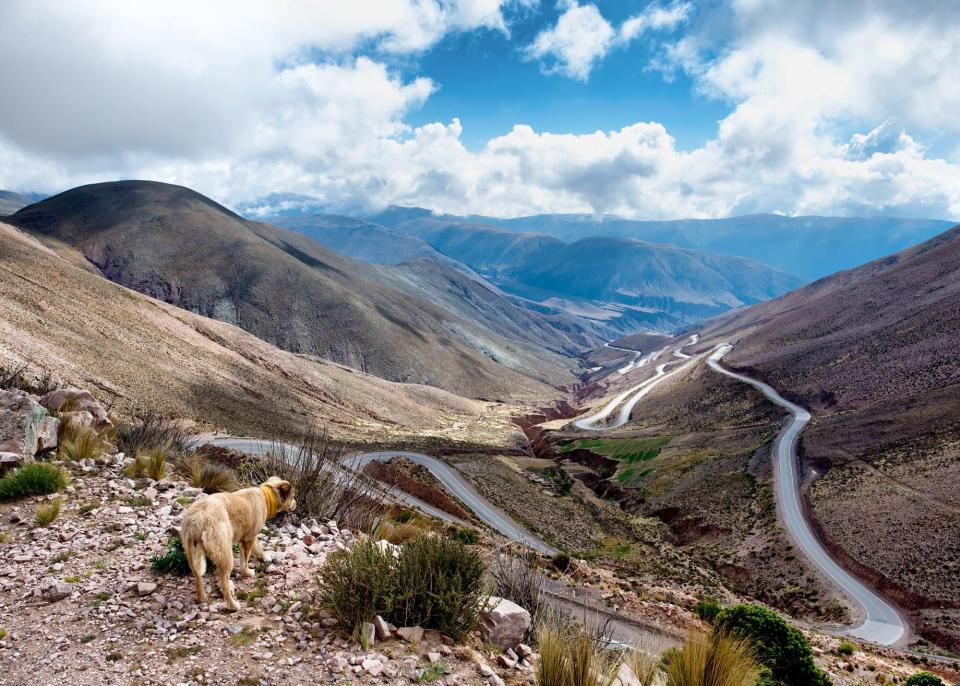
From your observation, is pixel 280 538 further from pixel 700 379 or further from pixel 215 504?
pixel 700 379

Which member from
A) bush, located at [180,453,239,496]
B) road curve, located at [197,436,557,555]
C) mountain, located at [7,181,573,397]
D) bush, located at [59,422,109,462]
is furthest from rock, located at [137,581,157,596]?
mountain, located at [7,181,573,397]

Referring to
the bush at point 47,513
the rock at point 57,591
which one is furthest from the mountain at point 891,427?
the bush at point 47,513

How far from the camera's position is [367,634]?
580 centimetres

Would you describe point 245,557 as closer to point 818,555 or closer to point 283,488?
point 283,488

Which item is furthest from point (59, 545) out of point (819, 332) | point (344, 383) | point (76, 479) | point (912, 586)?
point (819, 332)

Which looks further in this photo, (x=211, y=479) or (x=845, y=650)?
(x=845, y=650)

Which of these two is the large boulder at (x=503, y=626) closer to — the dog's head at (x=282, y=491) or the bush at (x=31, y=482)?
the dog's head at (x=282, y=491)

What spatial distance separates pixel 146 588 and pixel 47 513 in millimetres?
2867

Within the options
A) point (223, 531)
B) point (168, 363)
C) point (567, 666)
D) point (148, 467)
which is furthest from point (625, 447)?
point (223, 531)

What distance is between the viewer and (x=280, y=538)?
27.6ft

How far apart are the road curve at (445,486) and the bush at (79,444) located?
63.9 ft

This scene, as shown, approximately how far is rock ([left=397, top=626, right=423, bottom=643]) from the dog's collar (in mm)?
2731

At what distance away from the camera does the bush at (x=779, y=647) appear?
11.8 m

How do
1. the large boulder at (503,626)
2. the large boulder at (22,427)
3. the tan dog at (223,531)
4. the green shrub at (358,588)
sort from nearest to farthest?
the green shrub at (358,588) → the tan dog at (223,531) → the large boulder at (503,626) → the large boulder at (22,427)
